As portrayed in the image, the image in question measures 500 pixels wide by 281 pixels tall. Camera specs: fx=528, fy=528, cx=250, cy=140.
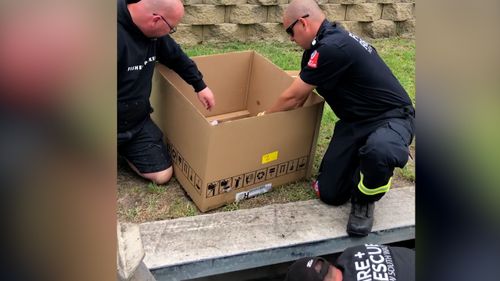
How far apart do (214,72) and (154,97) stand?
412 millimetres

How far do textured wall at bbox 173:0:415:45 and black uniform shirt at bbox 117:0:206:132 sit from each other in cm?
181

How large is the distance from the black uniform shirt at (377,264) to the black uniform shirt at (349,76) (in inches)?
29.5

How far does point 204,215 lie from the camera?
Answer: 2.49 m

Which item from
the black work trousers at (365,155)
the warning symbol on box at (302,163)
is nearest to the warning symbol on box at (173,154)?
the warning symbol on box at (302,163)

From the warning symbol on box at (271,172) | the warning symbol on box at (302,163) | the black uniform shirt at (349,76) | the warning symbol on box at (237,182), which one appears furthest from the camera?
the warning symbol on box at (302,163)

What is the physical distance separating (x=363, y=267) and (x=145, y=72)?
1.39 meters

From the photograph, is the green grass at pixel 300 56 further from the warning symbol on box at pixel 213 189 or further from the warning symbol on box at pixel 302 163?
the warning symbol on box at pixel 213 189

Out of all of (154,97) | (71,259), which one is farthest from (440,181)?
(154,97)

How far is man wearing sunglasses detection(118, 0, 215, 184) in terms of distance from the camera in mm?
2424

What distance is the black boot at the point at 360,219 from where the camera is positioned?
2416 mm

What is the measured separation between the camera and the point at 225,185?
2521mm

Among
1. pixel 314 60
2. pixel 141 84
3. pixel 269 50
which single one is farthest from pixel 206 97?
pixel 269 50

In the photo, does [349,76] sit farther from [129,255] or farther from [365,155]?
[129,255]

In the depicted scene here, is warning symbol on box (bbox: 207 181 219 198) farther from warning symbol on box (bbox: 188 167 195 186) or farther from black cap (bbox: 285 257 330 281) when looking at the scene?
black cap (bbox: 285 257 330 281)
